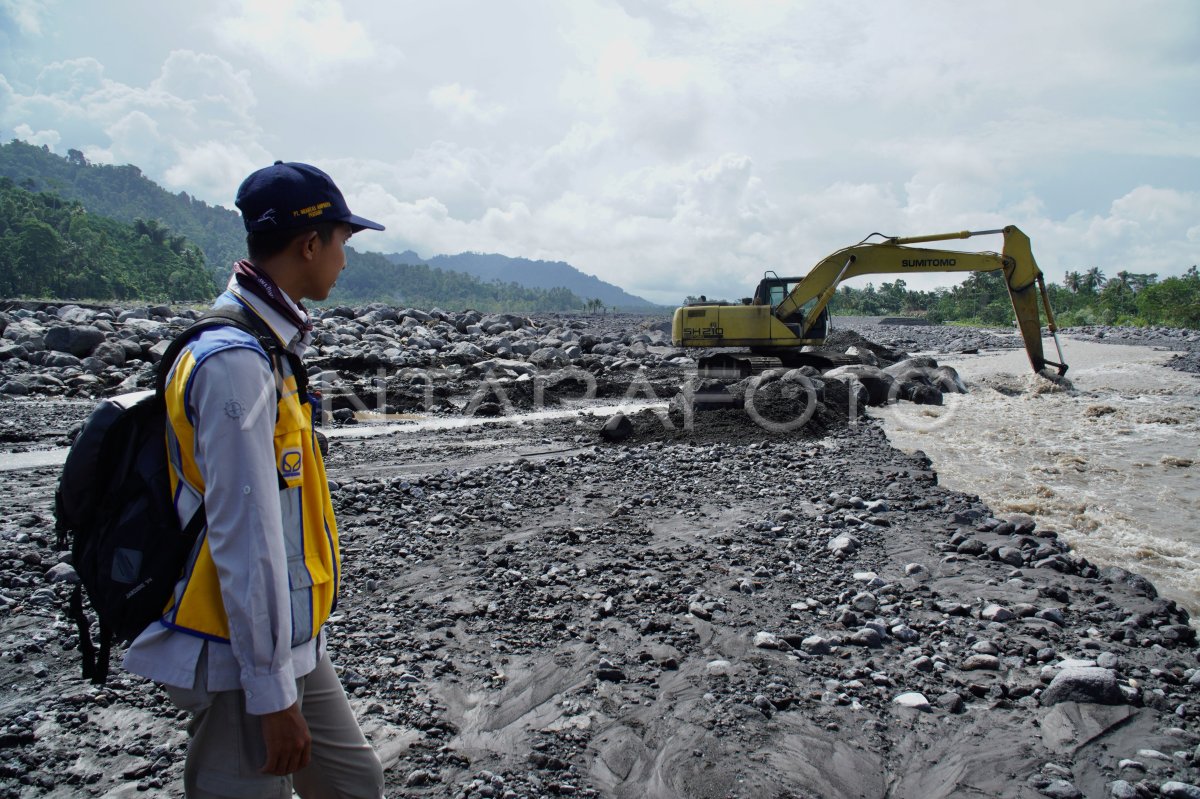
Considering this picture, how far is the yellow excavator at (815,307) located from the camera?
49.4 feet

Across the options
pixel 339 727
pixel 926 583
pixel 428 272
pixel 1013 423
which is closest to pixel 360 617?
pixel 339 727

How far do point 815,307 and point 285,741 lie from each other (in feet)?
51.6

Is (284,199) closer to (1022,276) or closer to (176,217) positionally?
(1022,276)

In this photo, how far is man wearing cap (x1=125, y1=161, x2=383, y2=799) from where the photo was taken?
5.10 ft

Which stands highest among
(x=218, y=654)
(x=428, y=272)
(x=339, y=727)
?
(x=428, y=272)

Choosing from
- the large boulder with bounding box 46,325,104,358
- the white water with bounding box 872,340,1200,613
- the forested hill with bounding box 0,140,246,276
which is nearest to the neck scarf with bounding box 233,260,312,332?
the white water with bounding box 872,340,1200,613

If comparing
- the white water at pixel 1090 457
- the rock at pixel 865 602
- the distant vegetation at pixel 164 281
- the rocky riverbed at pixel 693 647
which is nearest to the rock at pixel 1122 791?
the rocky riverbed at pixel 693 647

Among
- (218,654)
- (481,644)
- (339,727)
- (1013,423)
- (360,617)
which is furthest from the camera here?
(1013,423)

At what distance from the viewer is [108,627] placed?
1.63 metres

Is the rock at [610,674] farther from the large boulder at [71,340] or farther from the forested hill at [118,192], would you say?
the forested hill at [118,192]

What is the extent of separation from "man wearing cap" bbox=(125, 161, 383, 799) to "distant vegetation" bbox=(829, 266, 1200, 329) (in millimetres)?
51150

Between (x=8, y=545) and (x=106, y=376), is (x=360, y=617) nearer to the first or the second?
(x=8, y=545)

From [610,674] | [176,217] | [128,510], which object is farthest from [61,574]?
[176,217]

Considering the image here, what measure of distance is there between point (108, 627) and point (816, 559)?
4515 mm
